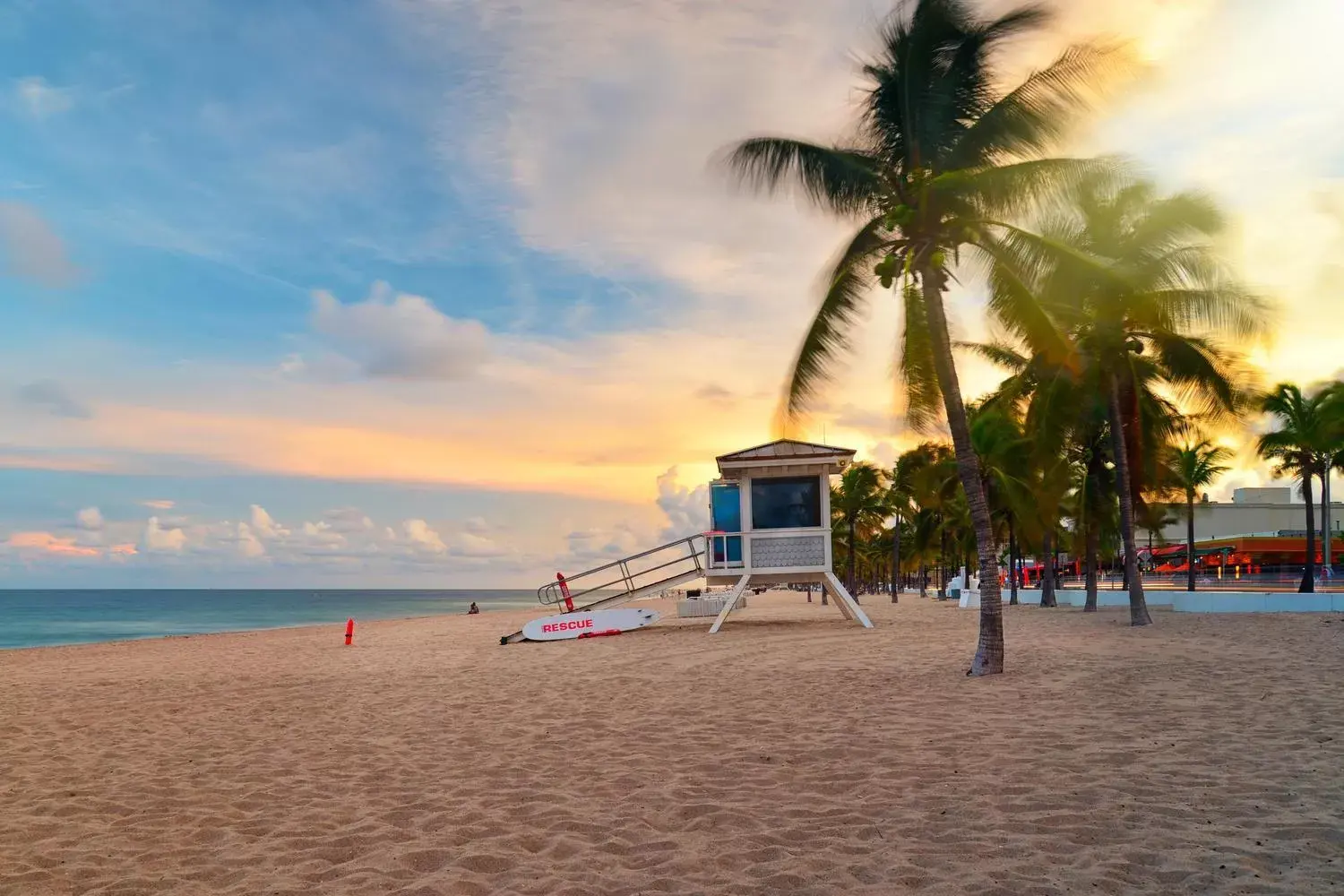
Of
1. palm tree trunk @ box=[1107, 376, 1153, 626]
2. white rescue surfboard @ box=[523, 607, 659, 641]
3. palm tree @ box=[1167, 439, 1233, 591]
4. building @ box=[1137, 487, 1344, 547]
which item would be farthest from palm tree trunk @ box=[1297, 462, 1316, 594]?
building @ box=[1137, 487, 1344, 547]

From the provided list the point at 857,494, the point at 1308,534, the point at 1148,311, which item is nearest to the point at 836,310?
the point at 1148,311

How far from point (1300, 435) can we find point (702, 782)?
129 feet

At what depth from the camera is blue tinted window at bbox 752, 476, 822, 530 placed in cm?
2275

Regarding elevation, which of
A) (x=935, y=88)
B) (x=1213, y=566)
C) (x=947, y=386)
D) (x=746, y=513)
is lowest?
(x=1213, y=566)

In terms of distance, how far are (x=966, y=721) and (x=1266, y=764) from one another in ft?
8.64

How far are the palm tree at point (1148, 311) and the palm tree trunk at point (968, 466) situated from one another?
4448 millimetres

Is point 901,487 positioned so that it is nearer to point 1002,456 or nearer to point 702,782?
point 1002,456

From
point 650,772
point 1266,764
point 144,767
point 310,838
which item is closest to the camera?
point 310,838

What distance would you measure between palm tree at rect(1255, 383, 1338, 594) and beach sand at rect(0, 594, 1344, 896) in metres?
27.2

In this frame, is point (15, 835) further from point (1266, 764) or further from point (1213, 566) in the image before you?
point (1213, 566)

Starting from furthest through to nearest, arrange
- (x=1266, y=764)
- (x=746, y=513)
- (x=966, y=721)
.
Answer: (x=746, y=513)
(x=966, y=721)
(x=1266, y=764)

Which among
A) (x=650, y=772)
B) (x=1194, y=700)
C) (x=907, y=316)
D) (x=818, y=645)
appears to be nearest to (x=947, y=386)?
(x=907, y=316)

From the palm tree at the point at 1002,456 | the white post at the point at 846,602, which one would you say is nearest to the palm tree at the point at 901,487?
the palm tree at the point at 1002,456

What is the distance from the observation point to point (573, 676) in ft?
46.3
